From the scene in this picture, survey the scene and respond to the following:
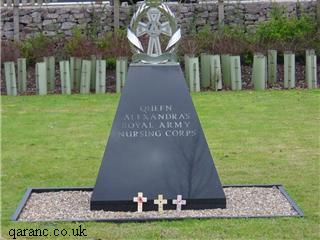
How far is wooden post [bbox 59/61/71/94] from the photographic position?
1481 cm

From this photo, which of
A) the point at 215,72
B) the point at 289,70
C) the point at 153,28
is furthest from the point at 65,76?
the point at 153,28

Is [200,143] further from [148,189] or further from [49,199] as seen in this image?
[49,199]

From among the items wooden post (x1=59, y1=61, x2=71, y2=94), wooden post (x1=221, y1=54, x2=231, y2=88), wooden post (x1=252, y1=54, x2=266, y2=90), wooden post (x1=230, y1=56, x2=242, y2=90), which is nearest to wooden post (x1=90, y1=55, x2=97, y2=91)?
wooden post (x1=59, y1=61, x2=71, y2=94)

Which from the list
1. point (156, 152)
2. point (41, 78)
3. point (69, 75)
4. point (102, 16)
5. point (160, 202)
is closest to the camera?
point (160, 202)

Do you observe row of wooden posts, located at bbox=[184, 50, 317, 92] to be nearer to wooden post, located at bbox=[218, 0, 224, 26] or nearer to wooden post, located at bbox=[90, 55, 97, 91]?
wooden post, located at bbox=[90, 55, 97, 91]

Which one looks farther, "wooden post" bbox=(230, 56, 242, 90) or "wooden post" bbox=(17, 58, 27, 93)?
"wooden post" bbox=(17, 58, 27, 93)

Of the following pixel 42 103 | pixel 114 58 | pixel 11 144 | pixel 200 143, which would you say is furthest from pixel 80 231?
pixel 114 58

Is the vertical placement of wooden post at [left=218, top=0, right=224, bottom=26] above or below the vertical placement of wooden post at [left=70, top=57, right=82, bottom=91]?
above

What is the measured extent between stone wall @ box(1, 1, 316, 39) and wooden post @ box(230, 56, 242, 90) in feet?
10.5

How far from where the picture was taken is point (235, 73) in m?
15.0

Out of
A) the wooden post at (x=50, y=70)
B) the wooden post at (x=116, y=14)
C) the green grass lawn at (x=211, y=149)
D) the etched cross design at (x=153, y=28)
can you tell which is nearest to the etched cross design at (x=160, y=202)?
the green grass lawn at (x=211, y=149)

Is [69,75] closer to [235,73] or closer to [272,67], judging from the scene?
[235,73]

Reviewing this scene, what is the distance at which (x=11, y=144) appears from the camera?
10469 mm

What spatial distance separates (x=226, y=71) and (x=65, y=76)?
294 centimetres
